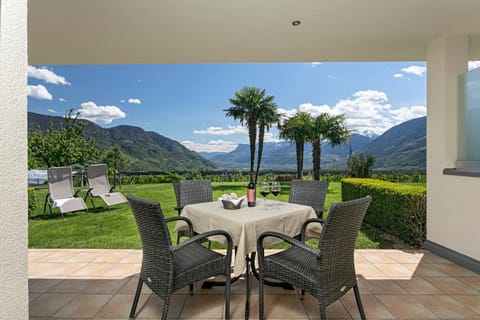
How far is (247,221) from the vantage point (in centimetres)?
204

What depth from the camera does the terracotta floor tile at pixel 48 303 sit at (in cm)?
221

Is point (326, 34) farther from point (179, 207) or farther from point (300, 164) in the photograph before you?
point (300, 164)

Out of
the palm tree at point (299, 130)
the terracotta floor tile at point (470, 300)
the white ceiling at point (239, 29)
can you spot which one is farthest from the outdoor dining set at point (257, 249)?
the palm tree at point (299, 130)

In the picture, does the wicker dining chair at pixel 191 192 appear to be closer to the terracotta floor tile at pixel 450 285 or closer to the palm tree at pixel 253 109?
the terracotta floor tile at pixel 450 285

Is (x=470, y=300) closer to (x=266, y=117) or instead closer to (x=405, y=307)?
(x=405, y=307)

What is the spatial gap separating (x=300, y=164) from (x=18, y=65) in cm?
1470

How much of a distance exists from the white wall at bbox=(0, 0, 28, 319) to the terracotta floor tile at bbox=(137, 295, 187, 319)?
130 centimetres

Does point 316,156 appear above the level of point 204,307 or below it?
above

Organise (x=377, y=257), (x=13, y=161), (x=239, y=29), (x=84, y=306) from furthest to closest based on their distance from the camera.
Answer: (x=377, y=257) → (x=239, y=29) → (x=84, y=306) → (x=13, y=161)

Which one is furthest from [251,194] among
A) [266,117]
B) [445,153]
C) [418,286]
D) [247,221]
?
[266,117]

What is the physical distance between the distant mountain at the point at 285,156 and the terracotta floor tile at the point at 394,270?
27.8 ft

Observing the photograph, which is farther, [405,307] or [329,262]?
[405,307]

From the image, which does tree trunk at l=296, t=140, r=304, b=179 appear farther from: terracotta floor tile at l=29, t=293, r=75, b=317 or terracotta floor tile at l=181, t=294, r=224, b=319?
Result: terracotta floor tile at l=29, t=293, r=75, b=317

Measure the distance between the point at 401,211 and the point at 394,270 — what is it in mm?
1312
